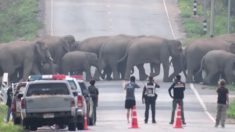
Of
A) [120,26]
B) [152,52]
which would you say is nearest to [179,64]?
[152,52]

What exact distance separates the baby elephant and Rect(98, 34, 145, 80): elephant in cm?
105

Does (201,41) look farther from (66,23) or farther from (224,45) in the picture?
(66,23)

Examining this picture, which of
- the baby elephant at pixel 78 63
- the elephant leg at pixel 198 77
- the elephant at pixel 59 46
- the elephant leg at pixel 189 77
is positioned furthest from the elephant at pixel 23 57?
the elephant leg at pixel 198 77

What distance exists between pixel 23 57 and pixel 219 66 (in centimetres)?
940

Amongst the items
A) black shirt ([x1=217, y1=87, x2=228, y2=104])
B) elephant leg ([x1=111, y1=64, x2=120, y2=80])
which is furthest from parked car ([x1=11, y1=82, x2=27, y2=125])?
elephant leg ([x1=111, y1=64, x2=120, y2=80])

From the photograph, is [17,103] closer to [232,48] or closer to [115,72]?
[115,72]

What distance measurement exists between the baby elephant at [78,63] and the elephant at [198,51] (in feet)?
14.9

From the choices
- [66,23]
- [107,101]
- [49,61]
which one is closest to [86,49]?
[49,61]

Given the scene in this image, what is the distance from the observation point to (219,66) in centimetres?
6250

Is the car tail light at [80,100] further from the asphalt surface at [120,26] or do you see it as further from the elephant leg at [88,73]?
the elephant leg at [88,73]

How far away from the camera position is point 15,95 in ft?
136

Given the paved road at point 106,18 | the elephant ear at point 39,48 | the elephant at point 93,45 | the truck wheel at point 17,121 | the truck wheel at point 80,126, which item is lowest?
the paved road at point 106,18

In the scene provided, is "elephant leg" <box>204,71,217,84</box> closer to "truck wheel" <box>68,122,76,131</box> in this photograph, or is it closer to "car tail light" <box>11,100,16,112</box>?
"car tail light" <box>11,100,16,112</box>

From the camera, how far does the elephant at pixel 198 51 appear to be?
64688mm
